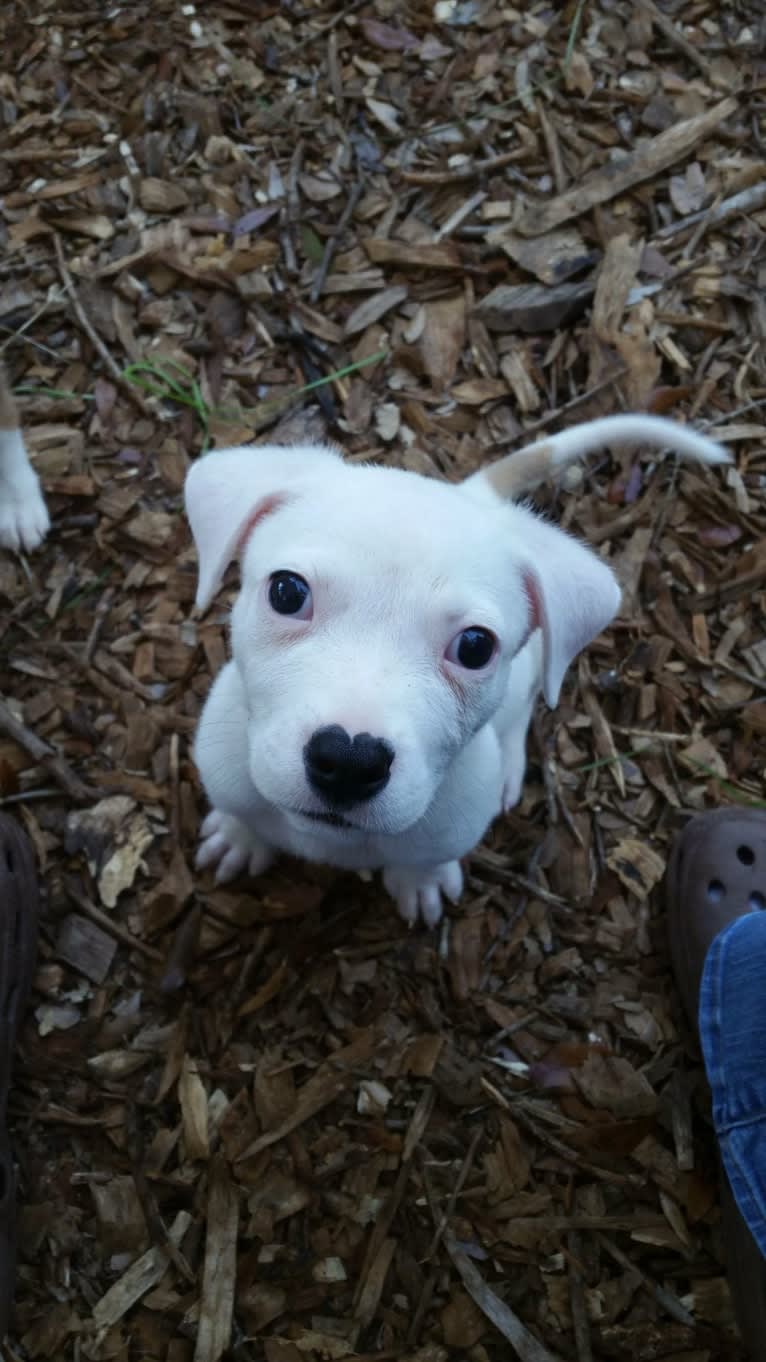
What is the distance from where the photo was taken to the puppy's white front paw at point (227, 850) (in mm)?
2748

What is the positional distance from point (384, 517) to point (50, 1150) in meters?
1.95

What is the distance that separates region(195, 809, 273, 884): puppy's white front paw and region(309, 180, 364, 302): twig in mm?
1865

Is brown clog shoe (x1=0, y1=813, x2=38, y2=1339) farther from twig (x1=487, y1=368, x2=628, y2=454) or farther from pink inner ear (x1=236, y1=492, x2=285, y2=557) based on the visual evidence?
twig (x1=487, y1=368, x2=628, y2=454)

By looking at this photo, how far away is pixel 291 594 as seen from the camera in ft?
6.05

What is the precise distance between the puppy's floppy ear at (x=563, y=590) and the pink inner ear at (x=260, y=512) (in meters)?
0.50

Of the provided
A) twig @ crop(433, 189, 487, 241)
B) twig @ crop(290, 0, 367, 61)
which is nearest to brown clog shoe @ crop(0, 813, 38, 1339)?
twig @ crop(433, 189, 487, 241)

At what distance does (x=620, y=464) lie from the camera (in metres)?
3.28

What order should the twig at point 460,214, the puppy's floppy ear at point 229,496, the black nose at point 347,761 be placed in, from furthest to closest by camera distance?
1. the twig at point 460,214
2. the puppy's floppy ear at point 229,496
3. the black nose at point 347,761

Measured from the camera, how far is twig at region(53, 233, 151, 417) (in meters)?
3.29

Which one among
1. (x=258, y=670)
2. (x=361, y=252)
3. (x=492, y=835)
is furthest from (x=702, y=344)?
(x=258, y=670)

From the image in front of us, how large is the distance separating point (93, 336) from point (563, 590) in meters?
2.14

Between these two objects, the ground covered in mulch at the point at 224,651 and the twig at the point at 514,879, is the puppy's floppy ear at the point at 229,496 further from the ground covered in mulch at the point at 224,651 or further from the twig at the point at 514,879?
the twig at the point at 514,879

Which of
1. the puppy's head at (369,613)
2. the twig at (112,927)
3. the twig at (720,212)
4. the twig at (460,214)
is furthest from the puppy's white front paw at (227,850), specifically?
the twig at (720,212)

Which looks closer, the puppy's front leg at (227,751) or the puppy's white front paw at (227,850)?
the puppy's front leg at (227,751)
